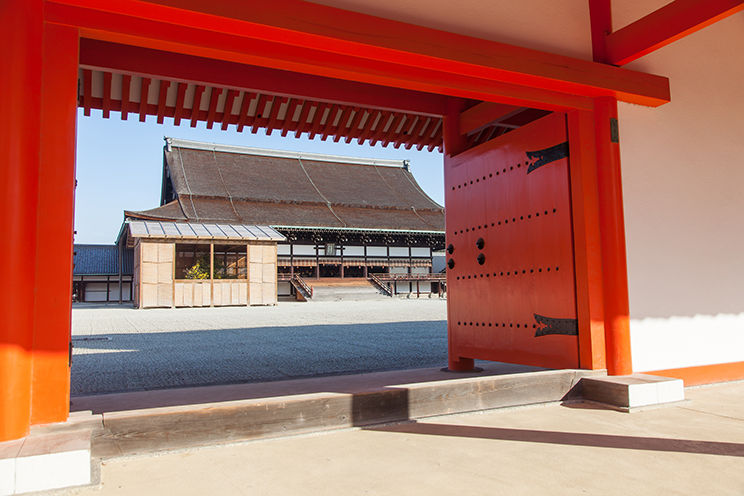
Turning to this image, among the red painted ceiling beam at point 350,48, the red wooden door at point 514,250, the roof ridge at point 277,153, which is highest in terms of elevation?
the roof ridge at point 277,153

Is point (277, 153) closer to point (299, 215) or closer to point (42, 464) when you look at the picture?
point (299, 215)

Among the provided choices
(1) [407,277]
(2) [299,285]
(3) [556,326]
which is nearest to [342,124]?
(3) [556,326]

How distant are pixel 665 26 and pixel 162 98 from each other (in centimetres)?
309

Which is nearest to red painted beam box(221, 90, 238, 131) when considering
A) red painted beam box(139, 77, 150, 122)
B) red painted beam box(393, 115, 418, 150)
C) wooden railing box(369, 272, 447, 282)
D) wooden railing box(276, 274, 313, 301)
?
red painted beam box(139, 77, 150, 122)

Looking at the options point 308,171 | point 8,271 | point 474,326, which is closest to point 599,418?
point 474,326

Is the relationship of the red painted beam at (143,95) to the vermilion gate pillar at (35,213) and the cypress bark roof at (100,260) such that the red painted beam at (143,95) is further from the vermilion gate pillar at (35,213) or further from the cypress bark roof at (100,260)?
the cypress bark roof at (100,260)

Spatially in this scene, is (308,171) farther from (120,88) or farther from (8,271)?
(8,271)

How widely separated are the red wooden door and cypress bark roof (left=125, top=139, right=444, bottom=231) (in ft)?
54.6

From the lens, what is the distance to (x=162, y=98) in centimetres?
352

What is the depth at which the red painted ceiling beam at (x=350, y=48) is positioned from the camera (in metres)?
2.25

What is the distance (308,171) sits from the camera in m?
27.2

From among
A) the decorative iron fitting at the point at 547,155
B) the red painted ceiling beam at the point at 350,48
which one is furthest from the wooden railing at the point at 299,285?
the red painted ceiling beam at the point at 350,48

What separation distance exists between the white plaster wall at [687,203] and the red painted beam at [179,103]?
2854mm

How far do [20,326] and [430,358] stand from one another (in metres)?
3.59
